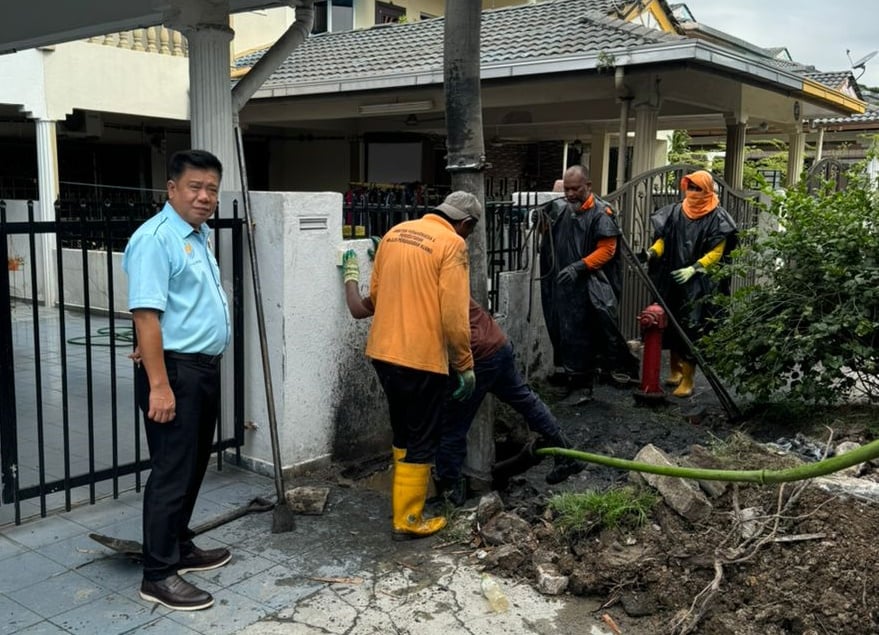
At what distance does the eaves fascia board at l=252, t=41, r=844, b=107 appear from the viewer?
840 centimetres

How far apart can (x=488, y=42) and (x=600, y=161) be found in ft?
21.8

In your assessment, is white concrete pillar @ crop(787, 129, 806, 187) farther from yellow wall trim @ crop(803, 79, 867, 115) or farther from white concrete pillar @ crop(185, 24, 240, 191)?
white concrete pillar @ crop(185, 24, 240, 191)

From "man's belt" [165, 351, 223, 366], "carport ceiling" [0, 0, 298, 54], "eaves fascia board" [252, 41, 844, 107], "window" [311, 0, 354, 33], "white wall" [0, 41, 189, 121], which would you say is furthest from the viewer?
"window" [311, 0, 354, 33]

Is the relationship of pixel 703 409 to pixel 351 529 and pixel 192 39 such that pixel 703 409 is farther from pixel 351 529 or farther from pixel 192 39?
pixel 192 39

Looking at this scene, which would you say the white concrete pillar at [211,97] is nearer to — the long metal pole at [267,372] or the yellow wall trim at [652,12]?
the long metal pole at [267,372]

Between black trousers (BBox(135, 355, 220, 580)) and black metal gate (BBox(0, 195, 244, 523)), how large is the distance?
31.1 inches

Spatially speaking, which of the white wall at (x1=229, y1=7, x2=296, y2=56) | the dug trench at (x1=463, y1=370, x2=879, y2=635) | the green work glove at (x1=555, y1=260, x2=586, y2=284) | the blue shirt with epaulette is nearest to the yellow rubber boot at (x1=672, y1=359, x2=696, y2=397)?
the green work glove at (x1=555, y1=260, x2=586, y2=284)

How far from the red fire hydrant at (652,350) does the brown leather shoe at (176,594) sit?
405cm

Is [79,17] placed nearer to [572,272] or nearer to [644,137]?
[572,272]

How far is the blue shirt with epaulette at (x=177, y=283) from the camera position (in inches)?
122

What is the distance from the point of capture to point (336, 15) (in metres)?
19.5

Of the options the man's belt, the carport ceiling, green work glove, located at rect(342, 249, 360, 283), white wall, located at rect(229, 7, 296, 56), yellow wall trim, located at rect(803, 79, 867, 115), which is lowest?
the man's belt

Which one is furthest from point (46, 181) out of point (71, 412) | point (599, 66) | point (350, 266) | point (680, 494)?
point (680, 494)

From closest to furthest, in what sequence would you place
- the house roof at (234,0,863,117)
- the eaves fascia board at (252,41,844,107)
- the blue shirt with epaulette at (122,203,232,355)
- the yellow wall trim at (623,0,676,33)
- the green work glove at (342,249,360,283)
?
the blue shirt with epaulette at (122,203,232,355) < the green work glove at (342,249,360,283) < the eaves fascia board at (252,41,844,107) < the house roof at (234,0,863,117) < the yellow wall trim at (623,0,676,33)
